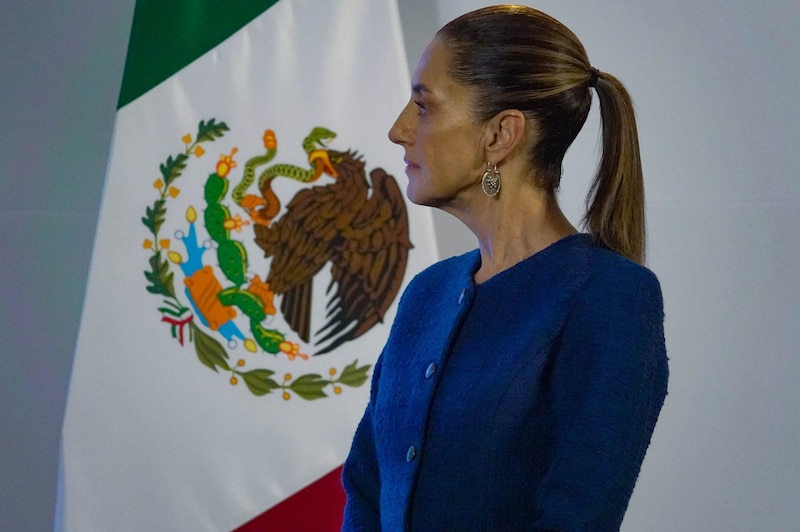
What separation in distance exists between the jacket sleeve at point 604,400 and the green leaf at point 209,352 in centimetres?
144

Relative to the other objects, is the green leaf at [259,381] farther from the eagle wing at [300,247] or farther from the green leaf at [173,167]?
Result: the green leaf at [173,167]

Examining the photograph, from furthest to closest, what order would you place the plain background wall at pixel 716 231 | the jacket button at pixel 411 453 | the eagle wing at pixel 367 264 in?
the eagle wing at pixel 367 264, the plain background wall at pixel 716 231, the jacket button at pixel 411 453

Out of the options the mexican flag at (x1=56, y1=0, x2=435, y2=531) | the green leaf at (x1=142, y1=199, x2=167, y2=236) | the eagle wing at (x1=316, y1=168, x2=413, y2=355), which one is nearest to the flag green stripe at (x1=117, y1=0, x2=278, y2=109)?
the mexican flag at (x1=56, y1=0, x2=435, y2=531)

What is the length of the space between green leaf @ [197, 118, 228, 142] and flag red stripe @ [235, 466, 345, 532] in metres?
0.84

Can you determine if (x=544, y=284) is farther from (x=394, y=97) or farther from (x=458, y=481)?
(x=394, y=97)

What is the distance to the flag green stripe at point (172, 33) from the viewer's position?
2408 millimetres

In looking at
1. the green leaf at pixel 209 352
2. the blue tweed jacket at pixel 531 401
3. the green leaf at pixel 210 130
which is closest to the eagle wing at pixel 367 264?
the green leaf at pixel 209 352

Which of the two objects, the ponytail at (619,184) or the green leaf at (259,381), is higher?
the ponytail at (619,184)

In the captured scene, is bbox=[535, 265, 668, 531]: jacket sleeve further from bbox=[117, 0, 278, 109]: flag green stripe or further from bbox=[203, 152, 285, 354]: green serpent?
bbox=[117, 0, 278, 109]: flag green stripe

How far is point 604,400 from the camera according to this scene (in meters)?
0.98

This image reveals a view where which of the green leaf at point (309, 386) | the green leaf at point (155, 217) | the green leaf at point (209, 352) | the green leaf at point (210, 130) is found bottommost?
the green leaf at point (309, 386)

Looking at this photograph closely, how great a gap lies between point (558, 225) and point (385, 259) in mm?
1164

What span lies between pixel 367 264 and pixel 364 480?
107cm

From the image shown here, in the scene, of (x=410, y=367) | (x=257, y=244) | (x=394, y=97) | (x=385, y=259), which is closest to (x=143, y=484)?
(x=257, y=244)
